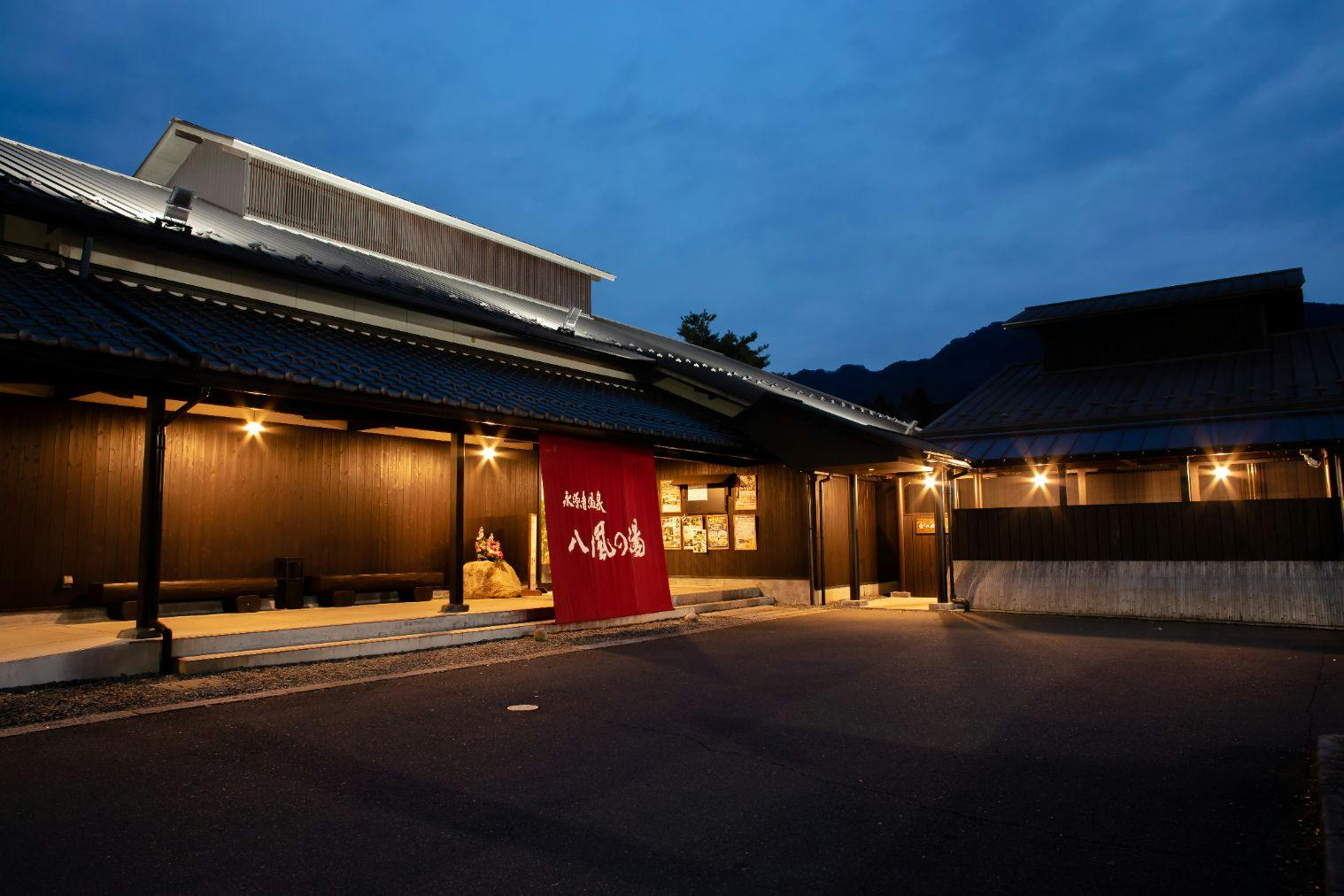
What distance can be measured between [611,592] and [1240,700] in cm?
779

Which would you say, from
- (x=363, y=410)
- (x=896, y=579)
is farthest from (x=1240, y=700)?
(x=896, y=579)

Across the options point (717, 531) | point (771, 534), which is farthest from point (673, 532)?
point (771, 534)

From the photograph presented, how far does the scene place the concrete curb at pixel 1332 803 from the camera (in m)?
3.04

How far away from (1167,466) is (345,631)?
14.5 m

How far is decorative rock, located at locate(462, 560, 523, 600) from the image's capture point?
13.6 m

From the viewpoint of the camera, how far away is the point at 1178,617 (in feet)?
43.3

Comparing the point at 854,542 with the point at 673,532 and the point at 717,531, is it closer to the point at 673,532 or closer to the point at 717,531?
the point at 717,531

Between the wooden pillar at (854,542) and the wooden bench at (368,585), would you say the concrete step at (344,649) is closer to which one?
the wooden bench at (368,585)

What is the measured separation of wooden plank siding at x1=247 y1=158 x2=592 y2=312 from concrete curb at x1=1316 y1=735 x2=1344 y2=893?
16.6 m

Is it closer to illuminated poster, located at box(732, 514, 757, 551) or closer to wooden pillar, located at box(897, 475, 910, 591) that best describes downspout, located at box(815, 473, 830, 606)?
illuminated poster, located at box(732, 514, 757, 551)

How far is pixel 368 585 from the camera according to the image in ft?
41.9

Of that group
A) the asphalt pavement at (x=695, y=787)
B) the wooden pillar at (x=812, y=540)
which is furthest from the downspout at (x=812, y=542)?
the asphalt pavement at (x=695, y=787)

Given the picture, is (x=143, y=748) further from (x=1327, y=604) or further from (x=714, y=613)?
(x=1327, y=604)

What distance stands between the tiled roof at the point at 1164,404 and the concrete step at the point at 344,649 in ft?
32.7
